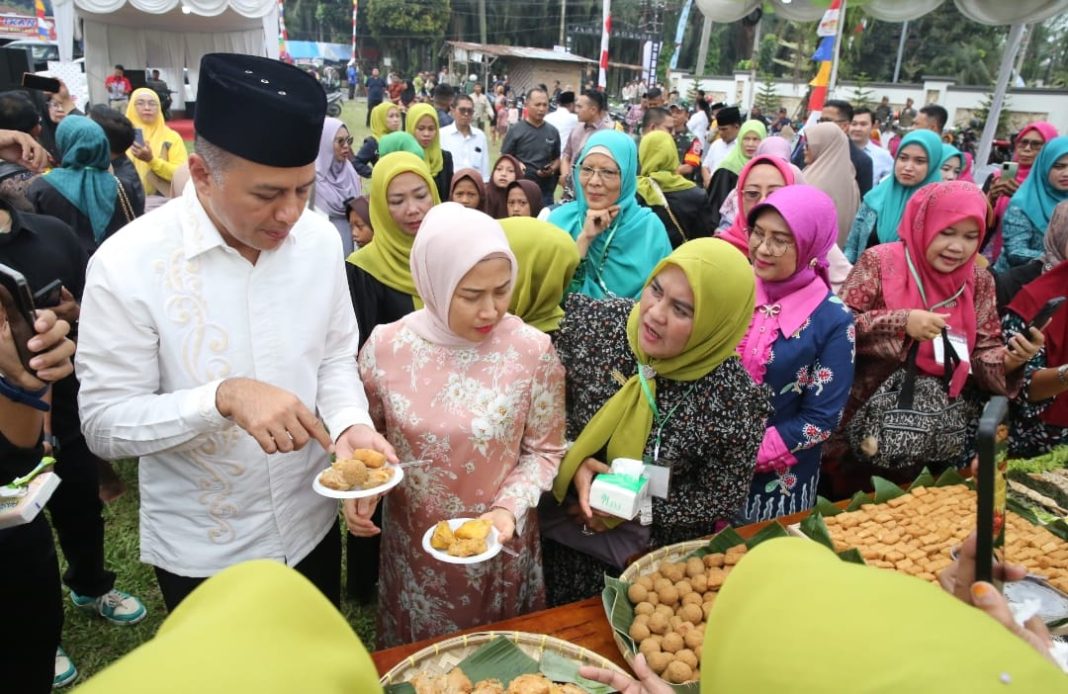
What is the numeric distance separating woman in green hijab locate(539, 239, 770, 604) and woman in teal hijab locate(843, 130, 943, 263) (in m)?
3.23

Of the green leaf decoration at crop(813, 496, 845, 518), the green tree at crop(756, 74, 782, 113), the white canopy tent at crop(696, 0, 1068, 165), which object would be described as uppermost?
the green tree at crop(756, 74, 782, 113)

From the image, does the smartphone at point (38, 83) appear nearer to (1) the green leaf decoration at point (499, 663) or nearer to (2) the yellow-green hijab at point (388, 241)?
(2) the yellow-green hijab at point (388, 241)

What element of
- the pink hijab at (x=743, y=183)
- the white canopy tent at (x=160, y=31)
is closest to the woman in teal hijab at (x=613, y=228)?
the pink hijab at (x=743, y=183)

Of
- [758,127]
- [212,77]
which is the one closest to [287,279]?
[212,77]

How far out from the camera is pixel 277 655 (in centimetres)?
59

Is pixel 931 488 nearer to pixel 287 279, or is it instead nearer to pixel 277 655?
pixel 287 279

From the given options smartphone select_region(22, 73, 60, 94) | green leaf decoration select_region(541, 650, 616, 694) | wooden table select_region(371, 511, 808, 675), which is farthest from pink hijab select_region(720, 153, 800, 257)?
smartphone select_region(22, 73, 60, 94)

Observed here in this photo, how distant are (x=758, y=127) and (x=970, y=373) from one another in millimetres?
4203

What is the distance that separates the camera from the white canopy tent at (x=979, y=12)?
260 inches

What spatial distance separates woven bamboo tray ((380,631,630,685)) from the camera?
154 cm

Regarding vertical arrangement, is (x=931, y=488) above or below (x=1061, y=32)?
below

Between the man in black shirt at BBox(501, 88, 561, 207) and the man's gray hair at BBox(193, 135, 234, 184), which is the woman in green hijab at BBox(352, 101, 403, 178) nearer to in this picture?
the man in black shirt at BBox(501, 88, 561, 207)

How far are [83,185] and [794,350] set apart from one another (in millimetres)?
4083

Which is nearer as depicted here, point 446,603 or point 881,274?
point 446,603
